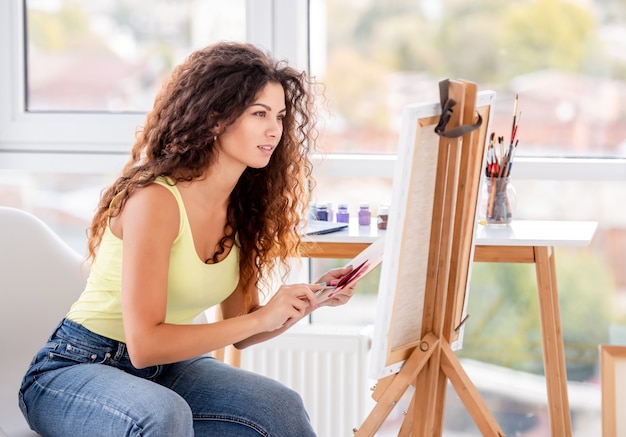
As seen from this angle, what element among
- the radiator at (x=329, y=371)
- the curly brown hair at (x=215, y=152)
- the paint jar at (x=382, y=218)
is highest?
the curly brown hair at (x=215, y=152)

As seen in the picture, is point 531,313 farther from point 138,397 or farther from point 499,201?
point 138,397

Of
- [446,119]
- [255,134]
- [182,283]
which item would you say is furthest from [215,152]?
[446,119]

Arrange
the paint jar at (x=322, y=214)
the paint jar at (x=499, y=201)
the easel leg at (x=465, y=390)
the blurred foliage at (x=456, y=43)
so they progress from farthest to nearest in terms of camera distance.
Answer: the blurred foliage at (x=456, y=43), the paint jar at (x=322, y=214), the paint jar at (x=499, y=201), the easel leg at (x=465, y=390)

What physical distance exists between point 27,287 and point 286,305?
0.68 metres

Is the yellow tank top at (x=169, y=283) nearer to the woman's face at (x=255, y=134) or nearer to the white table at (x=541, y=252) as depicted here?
the woman's face at (x=255, y=134)

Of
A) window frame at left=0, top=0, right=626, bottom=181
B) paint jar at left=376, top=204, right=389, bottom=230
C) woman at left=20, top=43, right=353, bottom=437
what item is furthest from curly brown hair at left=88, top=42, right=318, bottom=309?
window frame at left=0, top=0, right=626, bottom=181

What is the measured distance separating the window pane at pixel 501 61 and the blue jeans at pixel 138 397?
3.41ft

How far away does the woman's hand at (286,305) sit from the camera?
1672 millimetres

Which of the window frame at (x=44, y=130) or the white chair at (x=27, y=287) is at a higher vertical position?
the window frame at (x=44, y=130)

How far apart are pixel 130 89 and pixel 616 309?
1.55 m

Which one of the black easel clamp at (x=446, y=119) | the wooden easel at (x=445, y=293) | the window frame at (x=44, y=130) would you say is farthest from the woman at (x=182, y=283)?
the window frame at (x=44, y=130)

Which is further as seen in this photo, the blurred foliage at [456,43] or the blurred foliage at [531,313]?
the blurred foliage at [531,313]

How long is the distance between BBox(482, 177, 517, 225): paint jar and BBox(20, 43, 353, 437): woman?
547mm

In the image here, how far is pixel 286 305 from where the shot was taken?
1.67 meters
